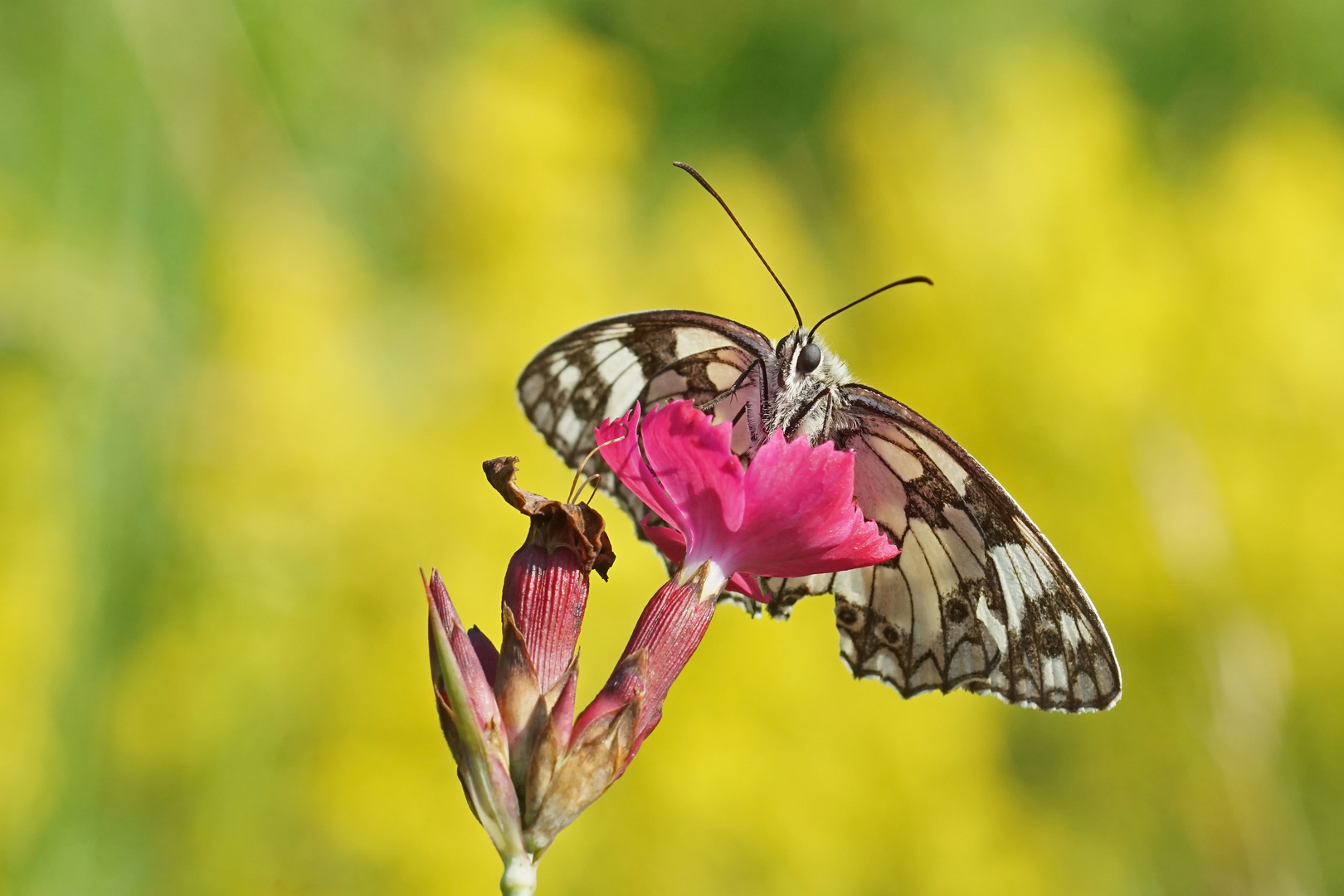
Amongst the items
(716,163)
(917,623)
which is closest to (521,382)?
(917,623)

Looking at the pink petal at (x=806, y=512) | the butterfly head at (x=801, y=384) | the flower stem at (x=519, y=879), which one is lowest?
the flower stem at (x=519, y=879)

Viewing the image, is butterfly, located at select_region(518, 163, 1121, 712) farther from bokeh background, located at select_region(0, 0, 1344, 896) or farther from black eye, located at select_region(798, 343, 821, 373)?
bokeh background, located at select_region(0, 0, 1344, 896)

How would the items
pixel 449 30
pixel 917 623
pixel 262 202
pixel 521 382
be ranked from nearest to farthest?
1. pixel 917 623
2. pixel 521 382
3. pixel 262 202
4. pixel 449 30

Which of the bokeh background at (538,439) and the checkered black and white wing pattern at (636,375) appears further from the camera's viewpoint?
the bokeh background at (538,439)

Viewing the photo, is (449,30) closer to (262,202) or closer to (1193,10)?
(262,202)

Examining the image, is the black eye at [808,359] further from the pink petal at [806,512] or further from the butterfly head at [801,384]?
the pink petal at [806,512]

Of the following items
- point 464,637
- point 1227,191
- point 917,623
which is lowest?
point 464,637

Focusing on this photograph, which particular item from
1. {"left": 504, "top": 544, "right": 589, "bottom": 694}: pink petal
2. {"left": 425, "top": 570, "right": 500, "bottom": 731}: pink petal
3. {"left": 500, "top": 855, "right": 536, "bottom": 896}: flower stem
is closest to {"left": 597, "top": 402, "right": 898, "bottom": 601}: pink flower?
{"left": 504, "top": 544, "right": 589, "bottom": 694}: pink petal

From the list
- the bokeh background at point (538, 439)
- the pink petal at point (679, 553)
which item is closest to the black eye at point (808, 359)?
the pink petal at point (679, 553)

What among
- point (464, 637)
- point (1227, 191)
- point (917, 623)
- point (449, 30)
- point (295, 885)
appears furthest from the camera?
point (449, 30)
